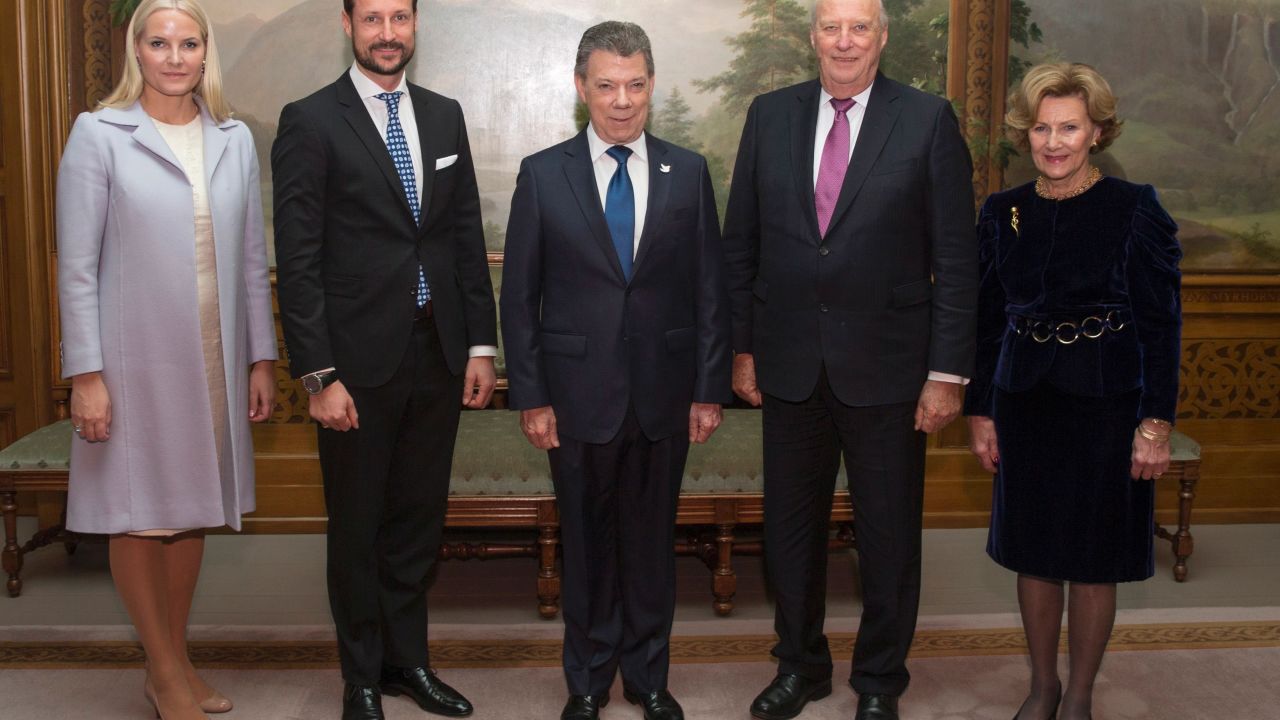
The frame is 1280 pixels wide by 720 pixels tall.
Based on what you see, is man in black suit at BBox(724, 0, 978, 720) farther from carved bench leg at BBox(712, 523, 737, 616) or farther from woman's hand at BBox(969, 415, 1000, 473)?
carved bench leg at BBox(712, 523, 737, 616)

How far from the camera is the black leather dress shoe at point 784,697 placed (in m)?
3.25

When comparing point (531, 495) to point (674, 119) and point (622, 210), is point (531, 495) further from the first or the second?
point (674, 119)

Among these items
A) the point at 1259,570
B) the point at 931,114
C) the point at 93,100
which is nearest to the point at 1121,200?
the point at 931,114

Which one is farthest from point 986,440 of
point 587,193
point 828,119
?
point 587,193

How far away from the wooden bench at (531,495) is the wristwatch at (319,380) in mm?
1235

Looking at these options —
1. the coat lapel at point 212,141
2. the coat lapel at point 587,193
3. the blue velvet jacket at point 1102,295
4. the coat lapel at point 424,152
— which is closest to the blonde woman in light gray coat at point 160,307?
the coat lapel at point 212,141

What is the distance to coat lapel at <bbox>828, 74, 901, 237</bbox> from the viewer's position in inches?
115

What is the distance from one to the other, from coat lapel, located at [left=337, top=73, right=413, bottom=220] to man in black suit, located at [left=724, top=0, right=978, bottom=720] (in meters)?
0.89

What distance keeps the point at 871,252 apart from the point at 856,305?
140 mm

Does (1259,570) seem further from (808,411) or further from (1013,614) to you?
(808,411)

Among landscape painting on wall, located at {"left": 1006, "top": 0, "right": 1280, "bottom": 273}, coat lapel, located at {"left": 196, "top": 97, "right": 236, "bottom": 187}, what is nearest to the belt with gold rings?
coat lapel, located at {"left": 196, "top": 97, "right": 236, "bottom": 187}

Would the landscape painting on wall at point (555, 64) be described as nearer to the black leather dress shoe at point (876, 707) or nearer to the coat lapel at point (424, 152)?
the coat lapel at point (424, 152)

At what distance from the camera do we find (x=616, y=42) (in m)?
2.79

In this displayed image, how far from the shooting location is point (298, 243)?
285 centimetres
